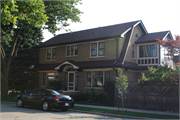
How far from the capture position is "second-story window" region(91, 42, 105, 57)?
20.9 m

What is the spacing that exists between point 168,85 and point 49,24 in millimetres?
13171

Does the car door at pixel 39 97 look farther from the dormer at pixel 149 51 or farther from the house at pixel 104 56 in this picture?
the dormer at pixel 149 51

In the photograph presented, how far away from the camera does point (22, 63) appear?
25.2 meters

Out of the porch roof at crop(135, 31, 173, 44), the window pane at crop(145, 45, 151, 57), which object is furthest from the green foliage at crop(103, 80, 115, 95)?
the porch roof at crop(135, 31, 173, 44)

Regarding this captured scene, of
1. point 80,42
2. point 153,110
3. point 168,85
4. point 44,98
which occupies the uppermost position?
point 80,42

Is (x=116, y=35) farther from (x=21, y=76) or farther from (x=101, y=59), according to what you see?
(x=21, y=76)

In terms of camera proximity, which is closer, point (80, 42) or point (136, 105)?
point (136, 105)

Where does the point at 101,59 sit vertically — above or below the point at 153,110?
above

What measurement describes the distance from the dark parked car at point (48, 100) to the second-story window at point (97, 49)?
323 inches

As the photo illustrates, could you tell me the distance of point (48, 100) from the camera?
43.5 feet

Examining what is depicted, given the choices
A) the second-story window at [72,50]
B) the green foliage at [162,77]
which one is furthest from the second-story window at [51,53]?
the green foliage at [162,77]

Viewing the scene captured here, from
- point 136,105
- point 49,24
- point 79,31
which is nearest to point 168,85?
point 136,105

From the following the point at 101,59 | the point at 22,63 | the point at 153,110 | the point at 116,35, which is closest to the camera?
the point at 153,110

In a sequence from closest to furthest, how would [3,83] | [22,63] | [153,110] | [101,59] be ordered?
[153,110] → [101,59] → [3,83] → [22,63]
